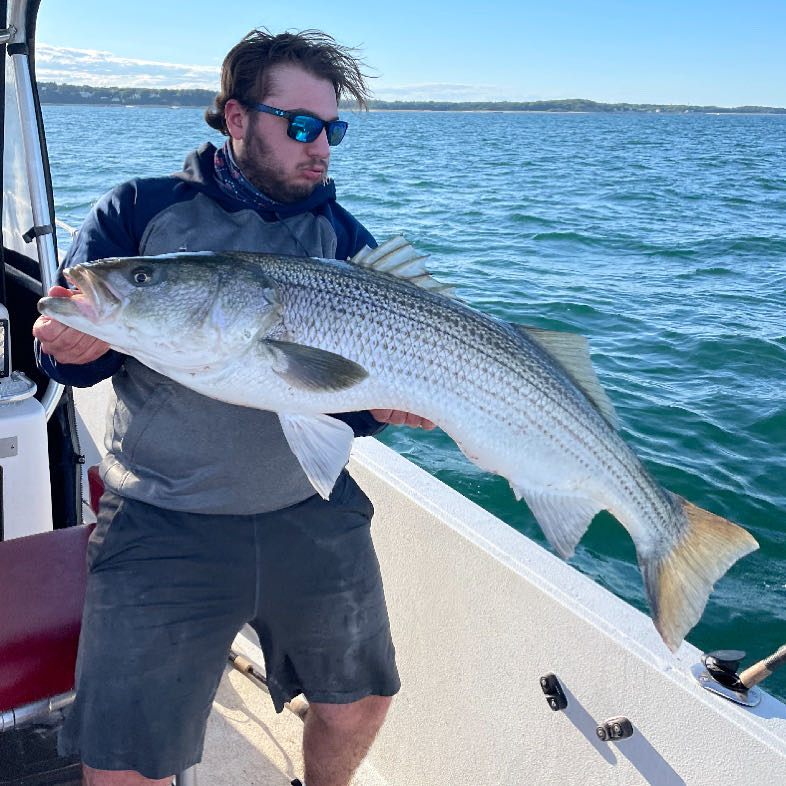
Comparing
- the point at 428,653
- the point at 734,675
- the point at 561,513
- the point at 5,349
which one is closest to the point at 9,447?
the point at 5,349

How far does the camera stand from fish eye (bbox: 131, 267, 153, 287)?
213cm

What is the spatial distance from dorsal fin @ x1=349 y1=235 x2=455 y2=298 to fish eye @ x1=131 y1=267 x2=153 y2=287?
1.91 feet

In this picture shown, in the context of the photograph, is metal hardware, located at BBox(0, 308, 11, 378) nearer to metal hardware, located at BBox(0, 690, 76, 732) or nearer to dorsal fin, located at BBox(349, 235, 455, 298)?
metal hardware, located at BBox(0, 690, 76, 732)

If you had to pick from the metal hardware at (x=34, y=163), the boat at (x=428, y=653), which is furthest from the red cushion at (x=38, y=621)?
the metal hardware at (x=34, y=163)

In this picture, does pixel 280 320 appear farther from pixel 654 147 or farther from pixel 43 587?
pixel 654 147

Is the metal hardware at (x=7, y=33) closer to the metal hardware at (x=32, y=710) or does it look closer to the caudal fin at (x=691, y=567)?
the metal hardware at (x=32, y=710)

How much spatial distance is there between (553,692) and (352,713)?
64 centimetres

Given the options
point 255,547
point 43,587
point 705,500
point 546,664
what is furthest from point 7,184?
point 705,500

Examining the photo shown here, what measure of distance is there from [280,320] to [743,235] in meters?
14.5

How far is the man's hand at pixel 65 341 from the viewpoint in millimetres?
2137

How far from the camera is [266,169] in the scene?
261 cm

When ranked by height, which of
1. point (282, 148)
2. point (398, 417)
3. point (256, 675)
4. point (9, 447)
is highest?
point (282, 148)

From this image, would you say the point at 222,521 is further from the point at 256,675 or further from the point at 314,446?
the point at 256,675

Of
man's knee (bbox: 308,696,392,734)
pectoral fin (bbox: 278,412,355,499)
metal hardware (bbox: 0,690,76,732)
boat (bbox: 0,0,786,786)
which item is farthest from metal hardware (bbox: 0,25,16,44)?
man's knee (bbox: 308,696,392,734)
